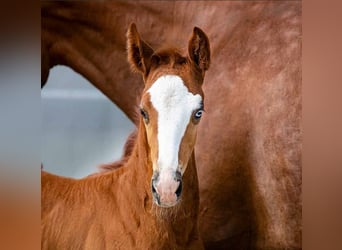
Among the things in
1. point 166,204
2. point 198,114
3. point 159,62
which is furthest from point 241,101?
point 166,204

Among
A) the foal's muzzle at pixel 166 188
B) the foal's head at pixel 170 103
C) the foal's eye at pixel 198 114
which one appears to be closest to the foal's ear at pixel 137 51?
the foal's head at pixel 170 103

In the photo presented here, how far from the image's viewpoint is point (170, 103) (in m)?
1.33

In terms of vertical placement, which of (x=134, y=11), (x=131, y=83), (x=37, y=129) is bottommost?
(x=37, y=129)

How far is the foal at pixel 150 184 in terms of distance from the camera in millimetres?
1347

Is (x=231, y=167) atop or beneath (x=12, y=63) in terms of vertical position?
beneath

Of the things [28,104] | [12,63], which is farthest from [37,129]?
[12,63]

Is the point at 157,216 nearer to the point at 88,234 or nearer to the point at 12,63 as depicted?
the point at 88,234

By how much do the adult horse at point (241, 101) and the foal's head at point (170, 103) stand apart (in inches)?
1.8

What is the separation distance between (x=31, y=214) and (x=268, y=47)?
913 millimetres

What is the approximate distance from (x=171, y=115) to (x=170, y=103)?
0.12 ft

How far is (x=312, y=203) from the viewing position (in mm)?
1442

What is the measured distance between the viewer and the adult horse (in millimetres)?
1433

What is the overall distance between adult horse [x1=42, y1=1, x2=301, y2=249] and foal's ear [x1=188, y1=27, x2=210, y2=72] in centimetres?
3

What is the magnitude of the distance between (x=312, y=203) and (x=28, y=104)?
3.11 ft
